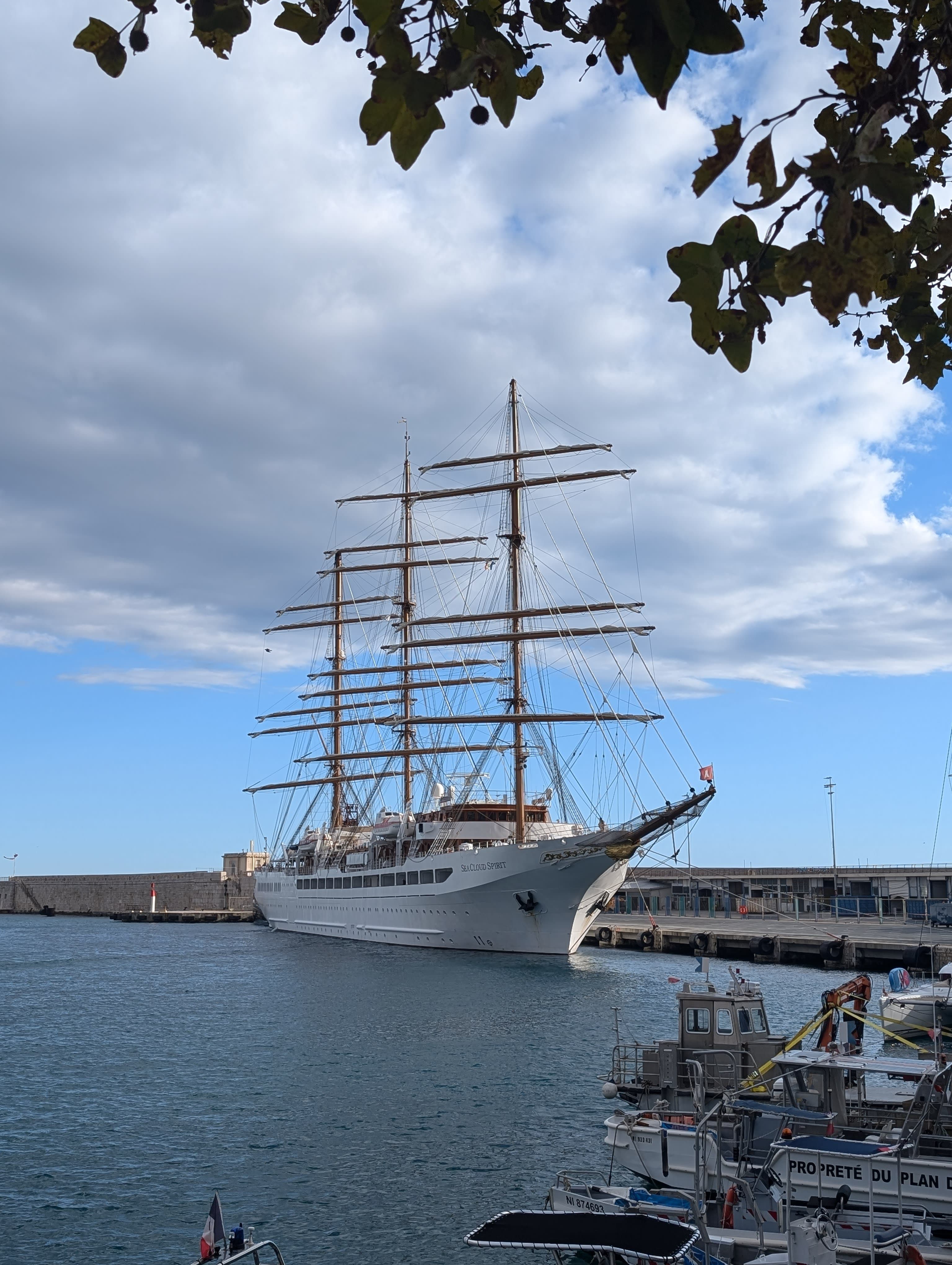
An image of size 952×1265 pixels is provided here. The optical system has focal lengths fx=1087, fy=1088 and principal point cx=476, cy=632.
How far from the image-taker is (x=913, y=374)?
504 centimetres

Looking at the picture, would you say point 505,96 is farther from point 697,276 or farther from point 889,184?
point 889,184

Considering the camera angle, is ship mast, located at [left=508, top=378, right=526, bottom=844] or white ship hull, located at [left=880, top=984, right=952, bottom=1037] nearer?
white ship hull, located at [left=880, top=984, right=952, bottom=1037]

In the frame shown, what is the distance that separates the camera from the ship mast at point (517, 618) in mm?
65625

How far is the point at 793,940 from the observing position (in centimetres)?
6338

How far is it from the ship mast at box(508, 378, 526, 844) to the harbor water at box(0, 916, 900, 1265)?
482 inches

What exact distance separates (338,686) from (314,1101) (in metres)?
75.0

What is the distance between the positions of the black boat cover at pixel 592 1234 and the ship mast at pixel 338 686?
273ft

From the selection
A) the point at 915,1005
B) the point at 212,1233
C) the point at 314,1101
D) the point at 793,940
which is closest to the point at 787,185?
the point at 212,1233

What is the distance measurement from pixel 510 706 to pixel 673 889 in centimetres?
5373

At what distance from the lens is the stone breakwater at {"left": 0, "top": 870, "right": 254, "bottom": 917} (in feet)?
454

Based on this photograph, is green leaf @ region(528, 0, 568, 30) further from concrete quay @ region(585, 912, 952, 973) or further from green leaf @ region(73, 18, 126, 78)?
concrete quay @ region(585, 912, 952, 973)

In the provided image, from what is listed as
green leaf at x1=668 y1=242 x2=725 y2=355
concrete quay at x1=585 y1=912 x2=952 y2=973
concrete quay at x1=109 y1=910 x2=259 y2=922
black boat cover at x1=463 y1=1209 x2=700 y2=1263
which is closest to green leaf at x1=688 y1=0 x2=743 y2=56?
green leaf at x1=668 y1=242 x2=725 y2=355

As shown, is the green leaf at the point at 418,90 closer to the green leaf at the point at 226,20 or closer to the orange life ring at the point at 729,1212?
the green leaf at the point at 226,20

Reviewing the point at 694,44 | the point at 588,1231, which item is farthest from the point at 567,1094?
the point at 694,44
